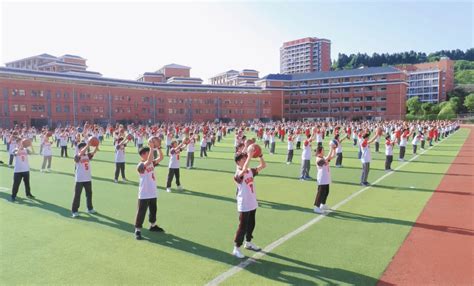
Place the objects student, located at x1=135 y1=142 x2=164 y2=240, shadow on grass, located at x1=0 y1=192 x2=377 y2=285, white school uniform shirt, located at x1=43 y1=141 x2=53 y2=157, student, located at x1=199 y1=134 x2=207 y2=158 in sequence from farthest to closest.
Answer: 1. student, located at x1=199 y1=134 x2=207 y2=158
2. white school uniform shirt, located at x1=43 y1=141 x2=53 y2=157
3. student, located at x1=135 y1=142 x2=164 y2=240
4. shadow on grass, located at x1=0 y1=192 x2=377 y2=285

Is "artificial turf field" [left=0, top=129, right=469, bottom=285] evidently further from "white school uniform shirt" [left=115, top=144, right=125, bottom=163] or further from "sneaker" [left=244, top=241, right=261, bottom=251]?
"white school uniform shirt" [left=115, top=144, right=125, bottom=163]

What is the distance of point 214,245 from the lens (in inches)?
267

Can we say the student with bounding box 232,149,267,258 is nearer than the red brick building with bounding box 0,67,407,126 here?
Yes

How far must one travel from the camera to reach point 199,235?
7.39 m

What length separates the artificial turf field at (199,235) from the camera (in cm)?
558

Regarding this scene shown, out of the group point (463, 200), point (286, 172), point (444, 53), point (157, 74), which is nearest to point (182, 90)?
point (157, 74)

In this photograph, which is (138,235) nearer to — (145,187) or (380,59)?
(145,187)

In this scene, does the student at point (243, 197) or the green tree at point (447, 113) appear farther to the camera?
the green tree at point (447, 113)

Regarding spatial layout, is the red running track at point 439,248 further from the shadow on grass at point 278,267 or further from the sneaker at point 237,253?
the sneaker at point 237,253

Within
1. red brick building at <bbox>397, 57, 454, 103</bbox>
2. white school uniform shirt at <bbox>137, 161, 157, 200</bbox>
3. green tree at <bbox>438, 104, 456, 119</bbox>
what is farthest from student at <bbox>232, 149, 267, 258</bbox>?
red brick building at <bbox>397, 57, 454, 103</bbox>

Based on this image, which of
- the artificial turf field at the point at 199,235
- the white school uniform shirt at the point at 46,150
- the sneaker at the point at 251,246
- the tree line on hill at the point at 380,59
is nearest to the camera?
the artificial turf field at the point at 199,235

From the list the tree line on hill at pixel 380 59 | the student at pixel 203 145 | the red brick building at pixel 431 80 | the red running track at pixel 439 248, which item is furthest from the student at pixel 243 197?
the tree line on hill at pixel 380 59

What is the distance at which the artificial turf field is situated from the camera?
5582 millimetres

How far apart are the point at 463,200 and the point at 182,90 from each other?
260 feet
